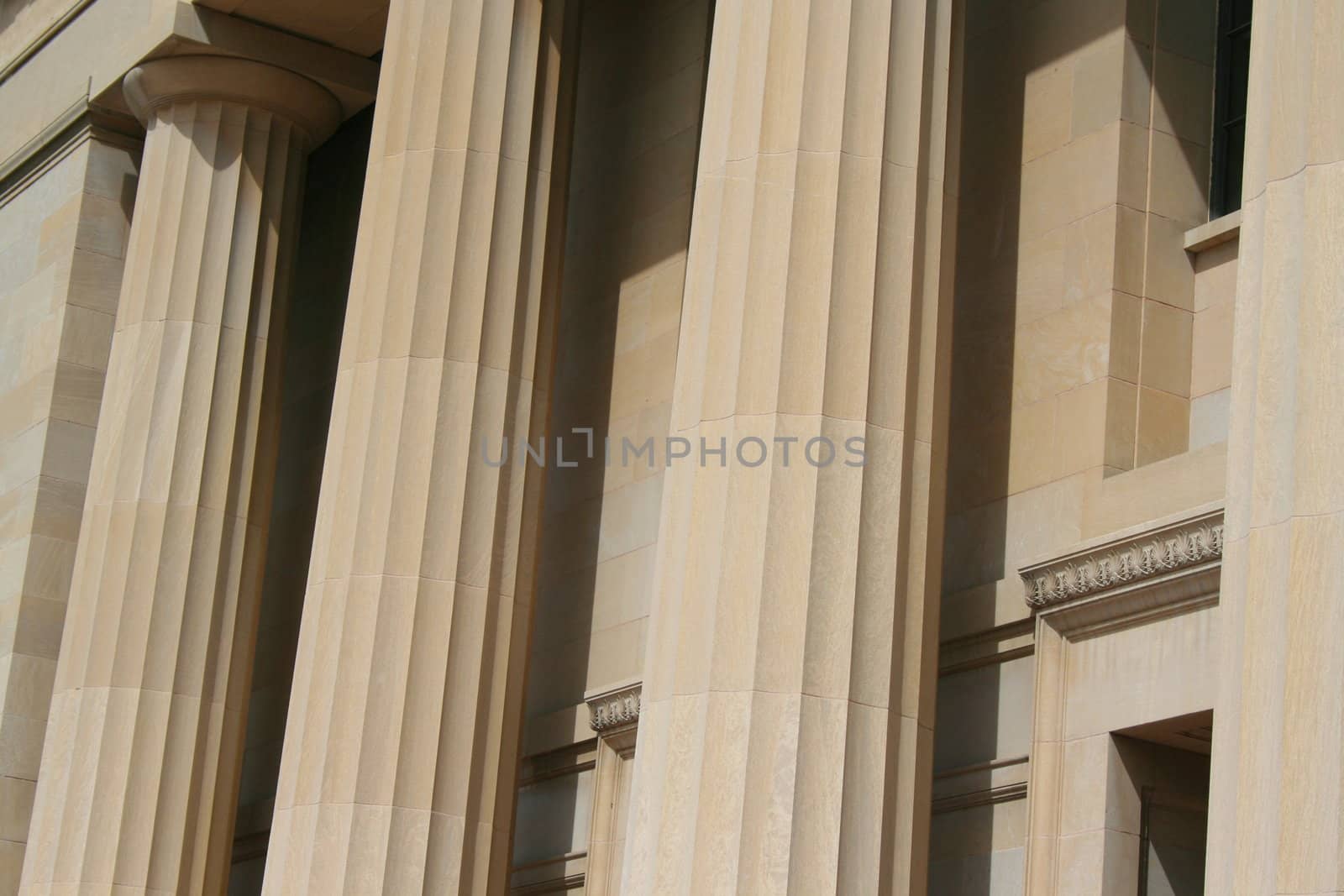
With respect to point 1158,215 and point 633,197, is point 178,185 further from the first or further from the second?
point 1158,215

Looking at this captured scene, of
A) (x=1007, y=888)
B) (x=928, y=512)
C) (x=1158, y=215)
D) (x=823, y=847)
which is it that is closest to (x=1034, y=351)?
(x=1158, y=215)

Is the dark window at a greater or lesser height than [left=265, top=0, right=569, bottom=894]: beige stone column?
greater

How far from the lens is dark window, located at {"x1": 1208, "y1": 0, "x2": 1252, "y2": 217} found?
76.8 ft

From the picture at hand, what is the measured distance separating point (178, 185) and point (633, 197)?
25.5ft

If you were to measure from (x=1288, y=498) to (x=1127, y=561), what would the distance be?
6.87m

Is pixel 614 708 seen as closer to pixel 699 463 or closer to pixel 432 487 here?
pixel 432 487

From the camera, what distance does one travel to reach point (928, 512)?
19125mm

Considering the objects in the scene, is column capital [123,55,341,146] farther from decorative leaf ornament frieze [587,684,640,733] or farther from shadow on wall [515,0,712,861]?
decorative leaf ornament frieze [587,684,640,733]

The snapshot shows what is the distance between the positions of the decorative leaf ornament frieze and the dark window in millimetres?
9357

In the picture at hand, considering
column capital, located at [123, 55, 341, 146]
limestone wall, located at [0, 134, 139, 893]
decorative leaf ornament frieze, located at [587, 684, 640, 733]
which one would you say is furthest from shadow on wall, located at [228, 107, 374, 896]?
decorative leaf ornament frieze, located at [587, 684, 640, 733]

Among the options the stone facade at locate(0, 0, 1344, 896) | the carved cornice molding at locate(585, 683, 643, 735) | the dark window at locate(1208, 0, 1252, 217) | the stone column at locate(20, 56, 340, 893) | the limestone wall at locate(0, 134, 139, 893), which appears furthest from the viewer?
the limestone wall at locate(0, 134, 139, 893)

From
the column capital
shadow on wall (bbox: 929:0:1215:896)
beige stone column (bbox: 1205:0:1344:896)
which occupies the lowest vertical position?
beige stone column (bbox: 1205:0:1344:896)

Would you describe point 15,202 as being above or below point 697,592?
above

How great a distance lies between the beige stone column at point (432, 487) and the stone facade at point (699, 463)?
0.06 metres
